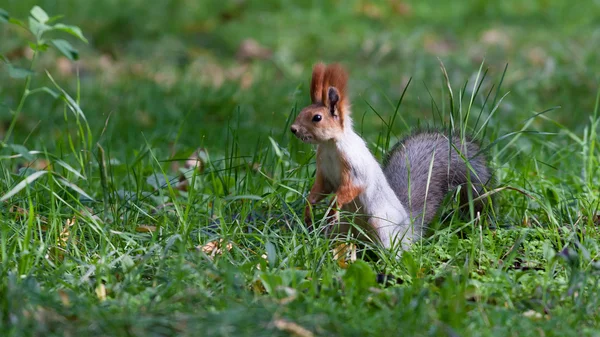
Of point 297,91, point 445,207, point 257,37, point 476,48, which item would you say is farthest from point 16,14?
point 445,207

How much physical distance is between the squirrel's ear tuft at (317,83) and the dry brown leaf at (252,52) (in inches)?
177

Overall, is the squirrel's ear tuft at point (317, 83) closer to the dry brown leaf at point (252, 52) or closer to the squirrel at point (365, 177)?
the squirrel at point (365, 177)

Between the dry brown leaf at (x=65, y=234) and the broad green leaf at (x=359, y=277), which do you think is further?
the dry brown leaf at (x=65, y=234)

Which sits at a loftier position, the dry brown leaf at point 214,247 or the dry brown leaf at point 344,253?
the dry brown leaf at point 214,247

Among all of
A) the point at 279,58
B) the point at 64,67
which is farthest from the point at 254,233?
the point at 64,67

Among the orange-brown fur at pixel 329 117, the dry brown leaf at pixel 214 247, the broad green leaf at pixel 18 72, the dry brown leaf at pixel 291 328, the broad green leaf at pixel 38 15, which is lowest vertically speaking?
the dry brown leaf at pixel 214 247

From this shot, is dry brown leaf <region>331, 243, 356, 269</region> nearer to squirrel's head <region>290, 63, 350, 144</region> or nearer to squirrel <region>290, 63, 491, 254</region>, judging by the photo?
squirrel <region>290, 63, 491, 254</region>

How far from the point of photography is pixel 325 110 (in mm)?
3000

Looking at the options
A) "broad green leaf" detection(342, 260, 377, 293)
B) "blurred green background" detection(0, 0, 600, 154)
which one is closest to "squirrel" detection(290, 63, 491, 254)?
"broad green leaf" detection(342, 260, 377, 293)

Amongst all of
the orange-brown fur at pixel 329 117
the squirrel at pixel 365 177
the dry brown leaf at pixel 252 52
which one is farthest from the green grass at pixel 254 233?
the dry brown leaf at pixel 252 52

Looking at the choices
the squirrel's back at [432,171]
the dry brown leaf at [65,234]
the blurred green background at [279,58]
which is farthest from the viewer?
the blurred green background at [279,58]

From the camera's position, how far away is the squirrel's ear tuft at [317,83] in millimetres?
2994

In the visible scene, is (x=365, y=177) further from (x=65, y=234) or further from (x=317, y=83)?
(x=65, y=234)

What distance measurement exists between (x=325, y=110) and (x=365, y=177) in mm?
272
